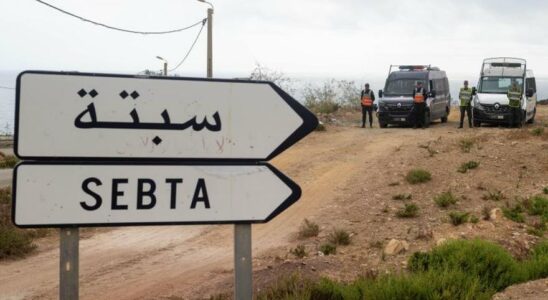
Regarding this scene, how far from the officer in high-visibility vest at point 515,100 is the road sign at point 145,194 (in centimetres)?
2151

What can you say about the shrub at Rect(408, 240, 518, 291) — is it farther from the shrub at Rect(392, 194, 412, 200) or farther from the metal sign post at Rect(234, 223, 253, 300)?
the shrub at Rect(392, 194, 412, 200)

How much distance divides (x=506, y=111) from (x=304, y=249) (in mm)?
16450

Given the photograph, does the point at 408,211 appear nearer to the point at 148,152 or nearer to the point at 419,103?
the point at 148,152

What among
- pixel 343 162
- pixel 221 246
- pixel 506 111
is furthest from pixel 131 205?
pixel 506 111

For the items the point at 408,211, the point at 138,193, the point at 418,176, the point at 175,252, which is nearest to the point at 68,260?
the point at 138,193

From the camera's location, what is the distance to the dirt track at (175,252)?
7219mm

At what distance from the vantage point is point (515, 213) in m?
9.82

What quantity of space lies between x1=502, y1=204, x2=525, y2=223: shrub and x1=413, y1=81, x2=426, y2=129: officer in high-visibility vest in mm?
12771

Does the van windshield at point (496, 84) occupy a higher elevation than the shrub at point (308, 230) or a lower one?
higher

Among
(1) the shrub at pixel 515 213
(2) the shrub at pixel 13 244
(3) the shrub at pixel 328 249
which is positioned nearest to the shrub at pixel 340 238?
(3) the shrub at pixel 328 249

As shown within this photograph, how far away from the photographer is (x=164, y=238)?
32.9 feet

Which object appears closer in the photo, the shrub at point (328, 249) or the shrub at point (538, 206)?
the shrub at point (328, 249)

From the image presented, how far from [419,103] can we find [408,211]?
1314 centimetres

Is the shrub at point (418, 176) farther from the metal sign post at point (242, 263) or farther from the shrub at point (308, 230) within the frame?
the metal sign post at point (242, 263)
